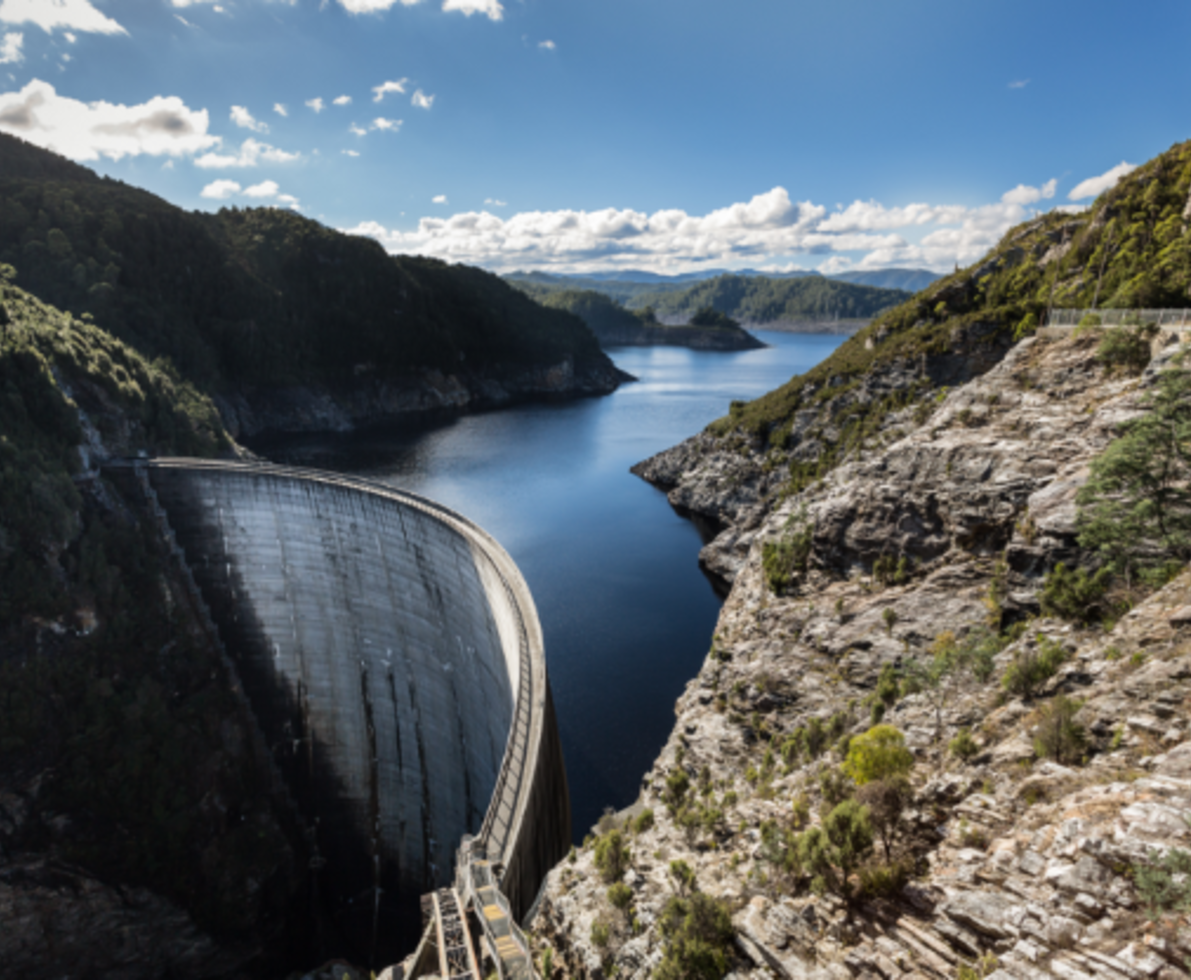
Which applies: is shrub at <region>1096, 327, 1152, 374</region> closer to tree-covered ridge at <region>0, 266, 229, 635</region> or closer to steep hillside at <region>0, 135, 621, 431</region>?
tree-covered ridge at <region>0, 266, 229, 635</region>

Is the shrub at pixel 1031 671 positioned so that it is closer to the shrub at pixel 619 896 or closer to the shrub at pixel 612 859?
the shrub at pixel 619 896

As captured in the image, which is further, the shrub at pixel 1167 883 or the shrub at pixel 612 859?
the shrub at pixel 612 859

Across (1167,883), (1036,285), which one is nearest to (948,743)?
(1167,883)

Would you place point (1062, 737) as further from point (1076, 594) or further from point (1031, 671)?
point (1076, 594)

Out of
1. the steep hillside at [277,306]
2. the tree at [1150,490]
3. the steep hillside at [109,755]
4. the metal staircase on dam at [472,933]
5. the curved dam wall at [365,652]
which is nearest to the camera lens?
the metal staircase on dam at [472,933]

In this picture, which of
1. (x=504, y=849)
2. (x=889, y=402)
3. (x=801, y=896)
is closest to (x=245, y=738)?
(x=504, y=849)

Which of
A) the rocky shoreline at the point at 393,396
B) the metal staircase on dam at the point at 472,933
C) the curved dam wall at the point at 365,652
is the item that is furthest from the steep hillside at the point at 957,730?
the rocky shoreline at the point at 393,396
